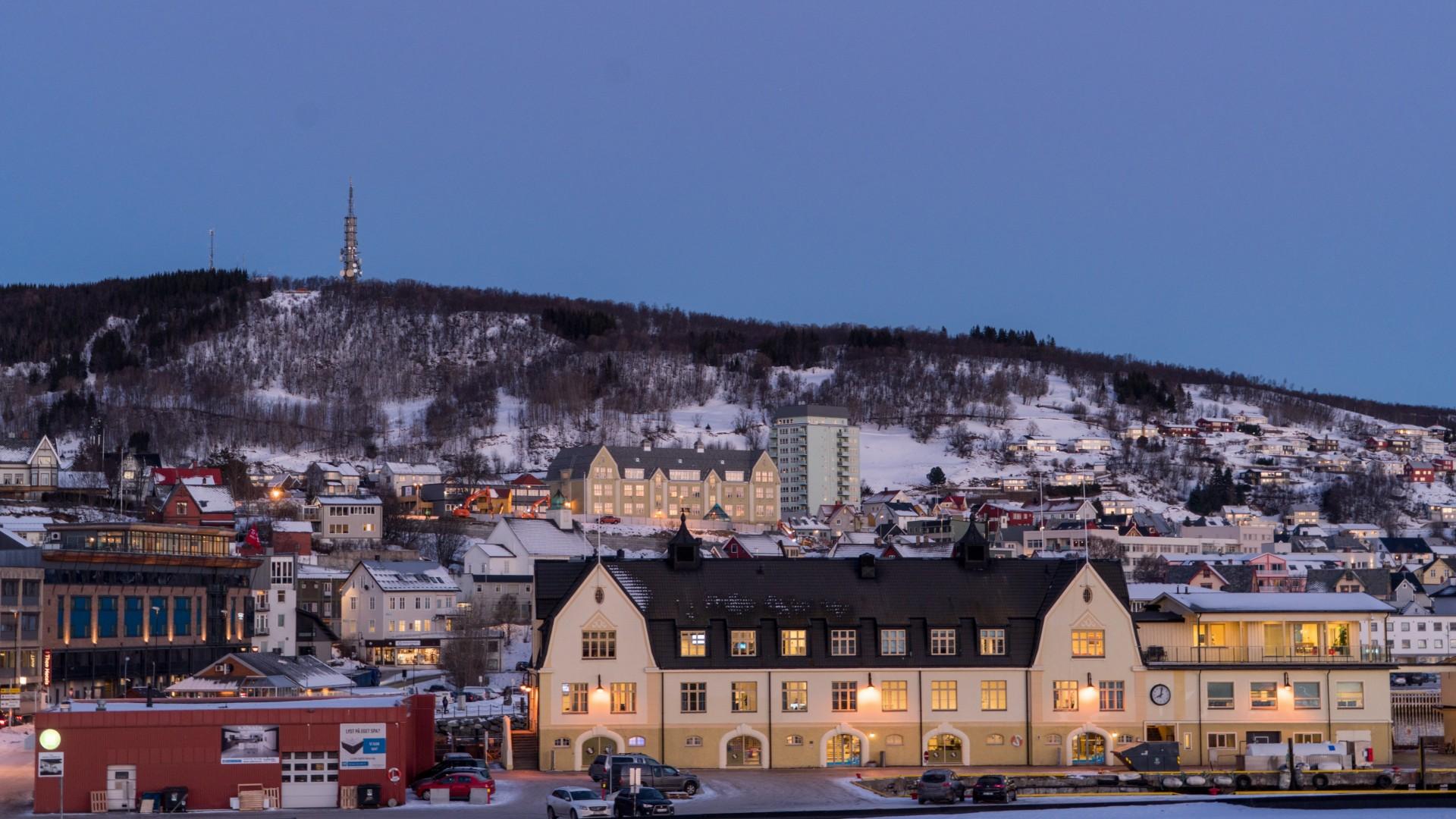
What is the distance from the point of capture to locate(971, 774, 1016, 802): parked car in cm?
5097

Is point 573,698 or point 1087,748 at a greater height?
point 573,698

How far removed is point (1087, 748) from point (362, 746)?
948 inches

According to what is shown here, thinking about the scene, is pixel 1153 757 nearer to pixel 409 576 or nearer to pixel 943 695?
pixel 943 695

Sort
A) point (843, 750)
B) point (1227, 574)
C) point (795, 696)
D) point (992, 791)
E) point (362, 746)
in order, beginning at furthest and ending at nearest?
point (1227, 574) → point (795, 696) → point (843, 750) → point (362, 746) → point (992, 791)

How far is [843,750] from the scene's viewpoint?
204ft

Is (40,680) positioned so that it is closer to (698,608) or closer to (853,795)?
(698,608)

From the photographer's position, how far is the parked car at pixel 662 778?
53094 millimetres

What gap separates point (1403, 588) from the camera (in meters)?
163

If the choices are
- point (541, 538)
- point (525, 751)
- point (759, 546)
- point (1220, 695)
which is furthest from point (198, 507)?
point (1220, 695)

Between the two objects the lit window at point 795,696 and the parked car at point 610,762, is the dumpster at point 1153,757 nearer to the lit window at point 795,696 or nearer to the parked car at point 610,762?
the lit window at point 795,696

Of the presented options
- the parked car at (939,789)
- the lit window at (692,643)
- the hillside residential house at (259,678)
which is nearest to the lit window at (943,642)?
the lit window at (692,643)

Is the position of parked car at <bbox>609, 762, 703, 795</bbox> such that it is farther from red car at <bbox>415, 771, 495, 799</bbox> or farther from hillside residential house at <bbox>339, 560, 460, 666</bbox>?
hillside residential house at <bbox>339, 560, 460, 666</bbox>

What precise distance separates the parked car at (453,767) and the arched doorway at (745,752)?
333 inches

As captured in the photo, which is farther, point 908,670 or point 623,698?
point 908,670
